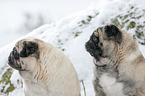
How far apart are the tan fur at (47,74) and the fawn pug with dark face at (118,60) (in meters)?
0.52

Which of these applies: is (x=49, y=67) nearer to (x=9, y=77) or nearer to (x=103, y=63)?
(x=103, y=63)

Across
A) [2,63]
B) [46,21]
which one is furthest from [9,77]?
[46,21]

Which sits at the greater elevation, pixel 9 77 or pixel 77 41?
pixel 77 41

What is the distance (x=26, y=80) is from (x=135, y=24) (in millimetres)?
3277

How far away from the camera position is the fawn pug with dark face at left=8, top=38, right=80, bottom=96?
271 cm

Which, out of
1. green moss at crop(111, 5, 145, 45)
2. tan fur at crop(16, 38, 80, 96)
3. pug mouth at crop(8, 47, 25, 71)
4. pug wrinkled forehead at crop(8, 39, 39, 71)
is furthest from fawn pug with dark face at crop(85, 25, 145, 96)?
green moss at crop(111, 5, 145, 45)

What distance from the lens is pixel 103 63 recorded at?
2.67 metres

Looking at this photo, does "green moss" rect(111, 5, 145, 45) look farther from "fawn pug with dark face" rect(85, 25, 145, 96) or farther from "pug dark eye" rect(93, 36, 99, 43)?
"pug dark eye" rect(93, 36, 99, 43)

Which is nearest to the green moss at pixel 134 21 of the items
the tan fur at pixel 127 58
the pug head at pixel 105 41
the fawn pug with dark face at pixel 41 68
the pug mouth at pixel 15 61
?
the tan fur at pixel 127 58

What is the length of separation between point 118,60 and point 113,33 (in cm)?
38

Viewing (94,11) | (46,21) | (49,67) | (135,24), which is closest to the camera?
(49,67)

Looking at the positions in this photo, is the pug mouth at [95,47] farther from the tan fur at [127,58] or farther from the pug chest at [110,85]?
the pug chest at [110,85]

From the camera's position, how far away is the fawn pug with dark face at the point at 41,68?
107 inches

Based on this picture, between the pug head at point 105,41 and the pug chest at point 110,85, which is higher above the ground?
the pug head at point 105,41
